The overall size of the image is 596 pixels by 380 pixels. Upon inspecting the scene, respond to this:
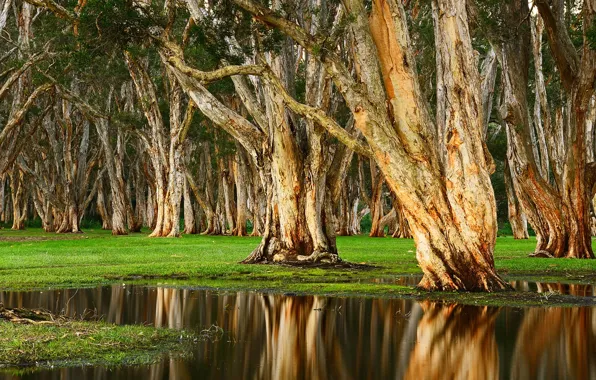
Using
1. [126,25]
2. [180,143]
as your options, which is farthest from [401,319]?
[180,143]

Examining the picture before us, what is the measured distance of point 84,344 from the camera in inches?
276

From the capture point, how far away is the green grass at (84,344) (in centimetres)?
639

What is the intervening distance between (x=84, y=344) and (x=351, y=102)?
7.84 metres

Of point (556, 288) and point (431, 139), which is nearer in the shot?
point (431, 139)

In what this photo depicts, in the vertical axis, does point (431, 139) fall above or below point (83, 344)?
above

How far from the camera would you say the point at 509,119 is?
970 inches

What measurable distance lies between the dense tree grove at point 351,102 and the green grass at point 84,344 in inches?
235

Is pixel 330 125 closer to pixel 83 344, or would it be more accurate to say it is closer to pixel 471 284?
pixel 471 284

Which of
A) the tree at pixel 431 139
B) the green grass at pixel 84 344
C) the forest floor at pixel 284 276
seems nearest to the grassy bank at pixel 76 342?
the green grass at pixel 84 344

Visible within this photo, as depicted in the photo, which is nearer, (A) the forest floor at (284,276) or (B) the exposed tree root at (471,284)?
(A) the forest floor at (284,276)

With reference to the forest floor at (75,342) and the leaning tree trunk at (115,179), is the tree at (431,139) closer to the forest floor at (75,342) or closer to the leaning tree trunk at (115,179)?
the forest floor at (75,342)

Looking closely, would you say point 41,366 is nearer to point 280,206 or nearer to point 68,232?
point 280,206

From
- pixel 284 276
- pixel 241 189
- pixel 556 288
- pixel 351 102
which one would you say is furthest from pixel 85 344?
pixel 241 189

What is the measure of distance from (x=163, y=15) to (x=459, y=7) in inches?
401
